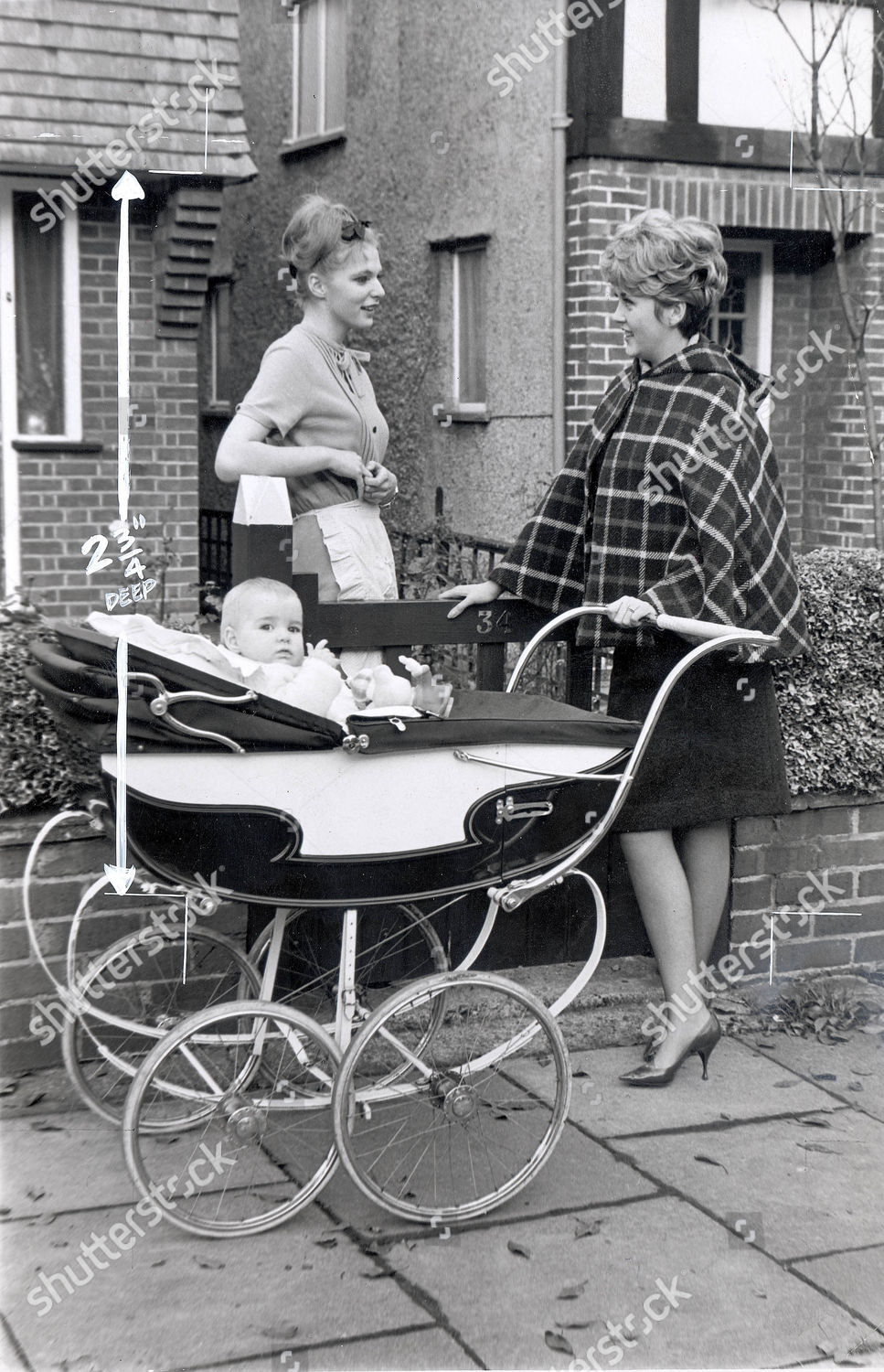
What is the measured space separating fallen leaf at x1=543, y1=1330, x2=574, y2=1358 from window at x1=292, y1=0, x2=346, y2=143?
10.5m

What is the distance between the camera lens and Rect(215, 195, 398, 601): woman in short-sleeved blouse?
4191 millimetres

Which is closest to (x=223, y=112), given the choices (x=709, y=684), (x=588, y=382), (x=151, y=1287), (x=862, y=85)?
(x=588, y=382)

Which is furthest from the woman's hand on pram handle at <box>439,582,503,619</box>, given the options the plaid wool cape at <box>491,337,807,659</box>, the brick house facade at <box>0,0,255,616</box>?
the brick house facade at <box>0,0,255,616</box>

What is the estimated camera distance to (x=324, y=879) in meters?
3.31

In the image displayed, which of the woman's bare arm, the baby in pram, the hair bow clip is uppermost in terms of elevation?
the hair bow clip

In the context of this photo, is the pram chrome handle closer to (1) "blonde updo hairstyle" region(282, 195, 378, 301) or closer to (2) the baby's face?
(2) the baby's face

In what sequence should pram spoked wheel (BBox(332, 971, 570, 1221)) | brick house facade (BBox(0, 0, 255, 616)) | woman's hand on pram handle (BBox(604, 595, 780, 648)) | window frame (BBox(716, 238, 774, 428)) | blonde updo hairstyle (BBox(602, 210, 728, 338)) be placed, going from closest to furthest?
pram spoked wheel (BBox(332, 971, 570, 1221)), woman's hand on pram handle (BBox(604, 595, 780, 648)), blonde updo hairstyle (BBox(602, 210, 728, 338)), brick house facade (BBox(0, 0, 255, 616)), window frame (BBox(716, 238, 774, 428))

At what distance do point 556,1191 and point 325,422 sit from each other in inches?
79.2

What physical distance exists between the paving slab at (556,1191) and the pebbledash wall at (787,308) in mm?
5921

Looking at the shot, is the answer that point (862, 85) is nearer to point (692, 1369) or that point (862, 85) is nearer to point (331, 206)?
point (331, 206)

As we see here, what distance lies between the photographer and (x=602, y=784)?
11.7ft

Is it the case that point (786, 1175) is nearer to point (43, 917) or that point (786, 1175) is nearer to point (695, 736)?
point (695, 736)

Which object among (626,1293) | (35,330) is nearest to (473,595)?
(626,1293)

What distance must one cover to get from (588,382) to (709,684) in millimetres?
5196
